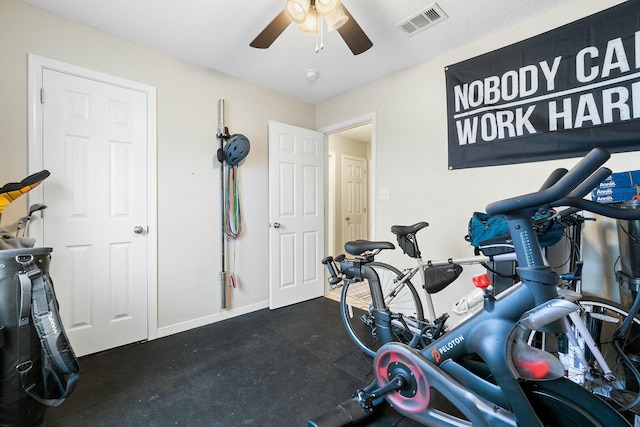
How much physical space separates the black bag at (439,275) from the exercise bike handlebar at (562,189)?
3.30ft

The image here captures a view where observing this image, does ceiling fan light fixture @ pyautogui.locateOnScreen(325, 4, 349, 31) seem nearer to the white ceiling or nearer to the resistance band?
the white ceiling

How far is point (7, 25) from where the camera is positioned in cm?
171

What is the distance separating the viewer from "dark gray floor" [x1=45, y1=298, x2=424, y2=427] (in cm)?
139

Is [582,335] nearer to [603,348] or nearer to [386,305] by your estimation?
[603,348]

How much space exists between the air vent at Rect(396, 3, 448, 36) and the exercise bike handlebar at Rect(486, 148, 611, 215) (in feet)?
5.48

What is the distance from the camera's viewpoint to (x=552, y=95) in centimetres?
180

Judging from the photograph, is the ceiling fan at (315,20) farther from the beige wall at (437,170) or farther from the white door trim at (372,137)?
the white door trim at (372,137)

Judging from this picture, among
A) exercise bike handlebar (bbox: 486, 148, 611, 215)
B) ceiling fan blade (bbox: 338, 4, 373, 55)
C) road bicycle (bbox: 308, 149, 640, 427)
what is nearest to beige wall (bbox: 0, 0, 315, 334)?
ceiling fan blade (bbox: 338, 4, 373, 55)

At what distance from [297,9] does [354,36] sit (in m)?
0.40

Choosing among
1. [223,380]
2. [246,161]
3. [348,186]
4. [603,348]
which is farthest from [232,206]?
[603,348]

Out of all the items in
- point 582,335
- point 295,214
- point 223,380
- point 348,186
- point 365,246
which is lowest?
point 223,380

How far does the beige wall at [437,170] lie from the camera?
5.56 ft

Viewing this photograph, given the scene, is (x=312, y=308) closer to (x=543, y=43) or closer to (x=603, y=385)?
(x=603, y=385)

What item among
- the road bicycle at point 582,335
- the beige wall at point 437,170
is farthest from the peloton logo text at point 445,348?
the beige wall at point 437,170
